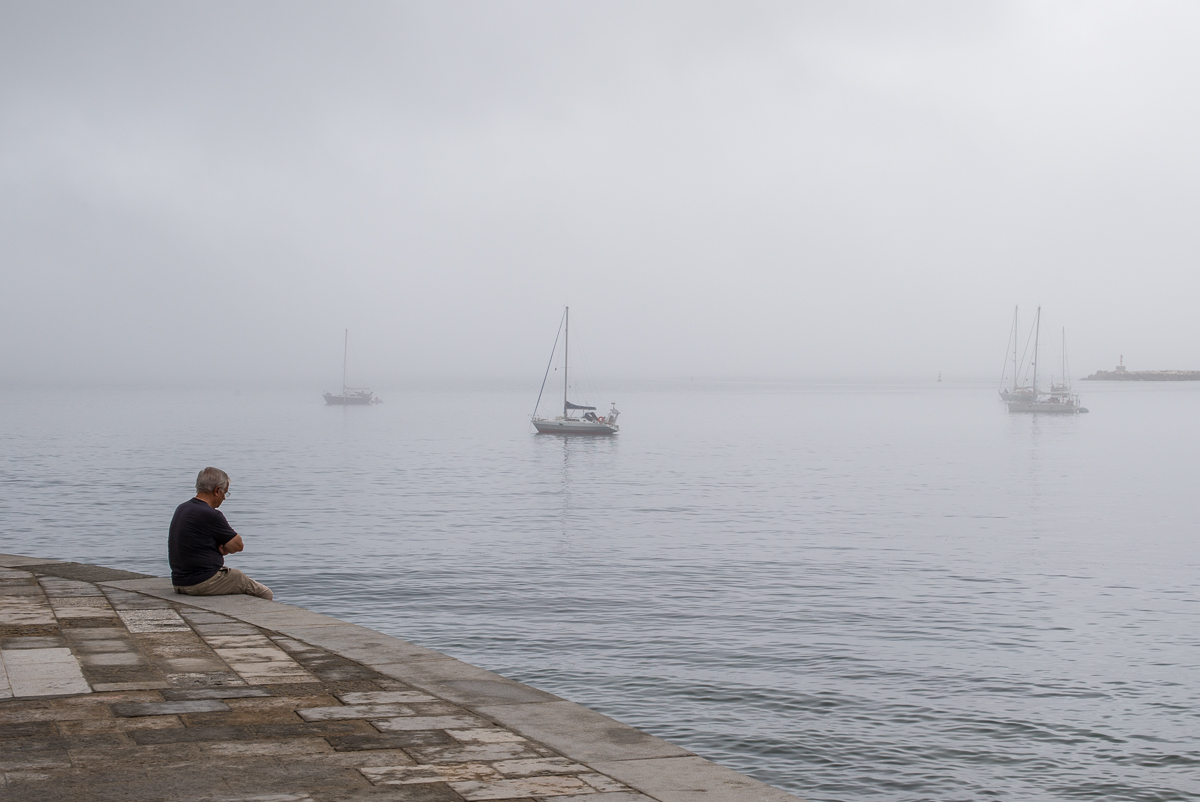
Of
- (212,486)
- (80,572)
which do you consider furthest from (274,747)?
(80,572)

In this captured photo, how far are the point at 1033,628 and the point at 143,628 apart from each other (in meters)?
14.1

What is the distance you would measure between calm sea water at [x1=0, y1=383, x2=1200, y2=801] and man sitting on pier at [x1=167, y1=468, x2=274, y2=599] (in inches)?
173

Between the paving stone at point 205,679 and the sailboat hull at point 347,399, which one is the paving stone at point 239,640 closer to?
the paving stone at point 205,679

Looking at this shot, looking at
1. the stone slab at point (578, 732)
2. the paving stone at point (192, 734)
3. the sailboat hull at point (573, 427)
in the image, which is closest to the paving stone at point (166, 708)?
the paving stone at point (192, 734)

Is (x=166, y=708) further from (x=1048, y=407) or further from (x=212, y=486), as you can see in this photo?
(x=1048, y=407)

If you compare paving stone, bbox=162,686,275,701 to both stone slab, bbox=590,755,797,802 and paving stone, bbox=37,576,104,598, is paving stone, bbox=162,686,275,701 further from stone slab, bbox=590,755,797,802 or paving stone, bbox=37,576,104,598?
paving stone, bbox=37,576,104,598

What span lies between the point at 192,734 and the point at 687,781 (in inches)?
112

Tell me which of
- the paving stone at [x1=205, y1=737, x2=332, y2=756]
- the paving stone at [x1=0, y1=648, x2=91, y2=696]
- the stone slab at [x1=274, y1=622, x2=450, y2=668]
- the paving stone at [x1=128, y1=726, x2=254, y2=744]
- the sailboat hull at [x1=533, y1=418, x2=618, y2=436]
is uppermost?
the paving stone at [x1=205, y1=737, x2=332, y2=756]

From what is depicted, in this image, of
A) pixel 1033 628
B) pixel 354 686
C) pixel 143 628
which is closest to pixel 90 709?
pixel 354 686

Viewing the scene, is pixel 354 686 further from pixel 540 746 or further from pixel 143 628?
pixel 143 628

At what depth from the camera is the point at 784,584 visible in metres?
22.3

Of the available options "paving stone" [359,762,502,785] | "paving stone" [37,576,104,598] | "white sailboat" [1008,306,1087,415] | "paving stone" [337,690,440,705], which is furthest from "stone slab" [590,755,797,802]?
"white sailboat" [1008,306,1087,415]

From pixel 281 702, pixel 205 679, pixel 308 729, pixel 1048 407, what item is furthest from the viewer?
pixel 1048 407

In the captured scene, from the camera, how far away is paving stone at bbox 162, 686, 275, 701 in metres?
7.18
